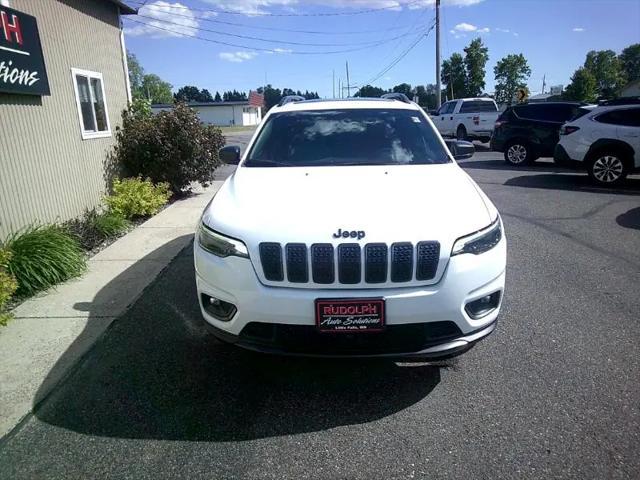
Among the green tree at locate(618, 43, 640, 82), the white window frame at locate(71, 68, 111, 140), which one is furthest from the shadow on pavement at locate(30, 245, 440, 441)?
the green tree at locate(618, 43, 640, 82)

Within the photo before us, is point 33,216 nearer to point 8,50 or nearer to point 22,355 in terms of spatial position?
point 8,50

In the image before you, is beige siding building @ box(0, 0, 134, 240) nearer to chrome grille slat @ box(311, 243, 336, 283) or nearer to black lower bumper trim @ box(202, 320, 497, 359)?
black lower bumper trim @ box(202, 320, 497, 359)

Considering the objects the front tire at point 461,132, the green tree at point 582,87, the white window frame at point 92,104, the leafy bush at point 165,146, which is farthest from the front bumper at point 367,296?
the green tree at point 582,87

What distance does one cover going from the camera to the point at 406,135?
4.18 meters

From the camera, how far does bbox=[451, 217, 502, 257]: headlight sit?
267cm

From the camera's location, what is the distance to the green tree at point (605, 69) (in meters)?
80.4

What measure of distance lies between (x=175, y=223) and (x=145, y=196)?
0.91m

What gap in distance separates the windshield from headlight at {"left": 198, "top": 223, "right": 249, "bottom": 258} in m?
1.12

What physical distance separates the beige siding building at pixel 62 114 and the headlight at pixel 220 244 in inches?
148

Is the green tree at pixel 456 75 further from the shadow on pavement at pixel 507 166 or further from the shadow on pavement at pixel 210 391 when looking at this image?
the shadow on pavement at pixel 210 391

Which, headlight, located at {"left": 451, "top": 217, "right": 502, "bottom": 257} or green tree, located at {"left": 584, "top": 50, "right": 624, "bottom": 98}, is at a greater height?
green tree, located at {"left": 584, "top": 50, "right": 624, "bottom": 98}

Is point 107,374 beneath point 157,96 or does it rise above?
beneath

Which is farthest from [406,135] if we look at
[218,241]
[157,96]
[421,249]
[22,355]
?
[157,96]

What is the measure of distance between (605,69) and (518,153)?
8547 cm
